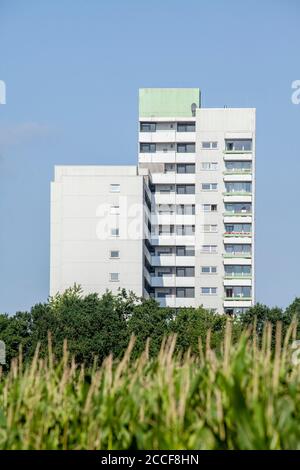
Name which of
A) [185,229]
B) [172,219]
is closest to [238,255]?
[185,229]

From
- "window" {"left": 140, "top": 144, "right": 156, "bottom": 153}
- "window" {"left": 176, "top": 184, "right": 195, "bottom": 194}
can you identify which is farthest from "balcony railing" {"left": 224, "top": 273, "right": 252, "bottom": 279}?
"window" {"left": 140, "top": 144, "right": 156, "bottom": 153}

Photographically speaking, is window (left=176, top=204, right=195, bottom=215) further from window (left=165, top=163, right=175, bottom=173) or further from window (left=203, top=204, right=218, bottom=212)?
window (left=165, top=163, right=175, bottom=173)

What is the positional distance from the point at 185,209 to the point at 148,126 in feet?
28.4

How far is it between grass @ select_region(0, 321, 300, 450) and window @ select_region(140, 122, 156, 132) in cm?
11259

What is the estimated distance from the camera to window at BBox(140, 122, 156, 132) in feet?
417

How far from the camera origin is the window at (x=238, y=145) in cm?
12575

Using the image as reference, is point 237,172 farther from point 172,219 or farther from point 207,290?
point 207,290

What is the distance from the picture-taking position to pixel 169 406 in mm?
12859

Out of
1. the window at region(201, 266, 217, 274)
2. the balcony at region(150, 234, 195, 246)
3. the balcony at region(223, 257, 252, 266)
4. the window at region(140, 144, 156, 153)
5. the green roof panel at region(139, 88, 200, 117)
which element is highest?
the green roof panel at region(139, 88, 200, 117)

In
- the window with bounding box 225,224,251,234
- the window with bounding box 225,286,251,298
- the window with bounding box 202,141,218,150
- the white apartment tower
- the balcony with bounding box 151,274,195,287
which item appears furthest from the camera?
the window with bounding box 202,141,218,150

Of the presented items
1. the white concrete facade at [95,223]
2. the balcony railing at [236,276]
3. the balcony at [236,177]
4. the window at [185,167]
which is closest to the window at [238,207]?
the balcony at [236,177]
